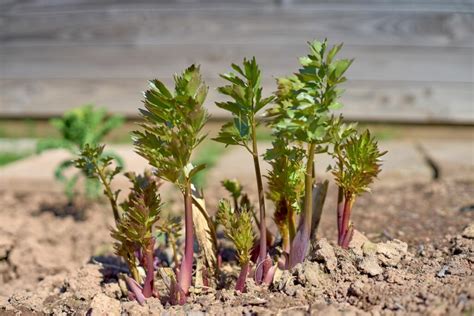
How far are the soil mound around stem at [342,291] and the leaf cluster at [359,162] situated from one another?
0.61 ft

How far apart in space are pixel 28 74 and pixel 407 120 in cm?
334

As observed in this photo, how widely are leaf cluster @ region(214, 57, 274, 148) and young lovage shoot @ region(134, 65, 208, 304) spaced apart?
62 mm

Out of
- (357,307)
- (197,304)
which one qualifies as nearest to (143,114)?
(197,304)

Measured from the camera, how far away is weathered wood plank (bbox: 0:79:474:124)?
204 inches

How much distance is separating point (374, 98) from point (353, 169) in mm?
3564

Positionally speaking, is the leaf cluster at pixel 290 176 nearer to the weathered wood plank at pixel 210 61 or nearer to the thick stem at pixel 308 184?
the thick stem at pixel 308 184

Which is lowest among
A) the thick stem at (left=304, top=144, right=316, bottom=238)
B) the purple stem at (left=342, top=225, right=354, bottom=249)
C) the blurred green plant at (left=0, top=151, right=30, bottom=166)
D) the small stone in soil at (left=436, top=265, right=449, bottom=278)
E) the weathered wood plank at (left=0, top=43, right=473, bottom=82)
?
the small stone in soil at (left=436, top=265, right=449, bottom=278)

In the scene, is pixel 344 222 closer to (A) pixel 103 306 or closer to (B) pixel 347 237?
(B) pixel 347 237

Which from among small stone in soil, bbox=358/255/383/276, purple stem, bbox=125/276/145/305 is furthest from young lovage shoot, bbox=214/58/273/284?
purple stem, bbox=125/276/145/305

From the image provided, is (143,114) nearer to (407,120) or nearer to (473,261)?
(473,261)

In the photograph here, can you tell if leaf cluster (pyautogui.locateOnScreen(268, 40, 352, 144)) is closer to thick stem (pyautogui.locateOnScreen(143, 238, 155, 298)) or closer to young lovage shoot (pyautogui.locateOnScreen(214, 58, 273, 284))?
young lovage shoot (pyautogui.locateOnScreen(214, 58, 273, 284))

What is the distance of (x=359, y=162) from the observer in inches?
70.4

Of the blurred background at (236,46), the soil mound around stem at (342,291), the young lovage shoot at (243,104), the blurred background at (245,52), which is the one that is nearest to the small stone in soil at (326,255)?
the soil mound around stem at (342,291)

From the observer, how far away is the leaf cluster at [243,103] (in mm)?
1654
